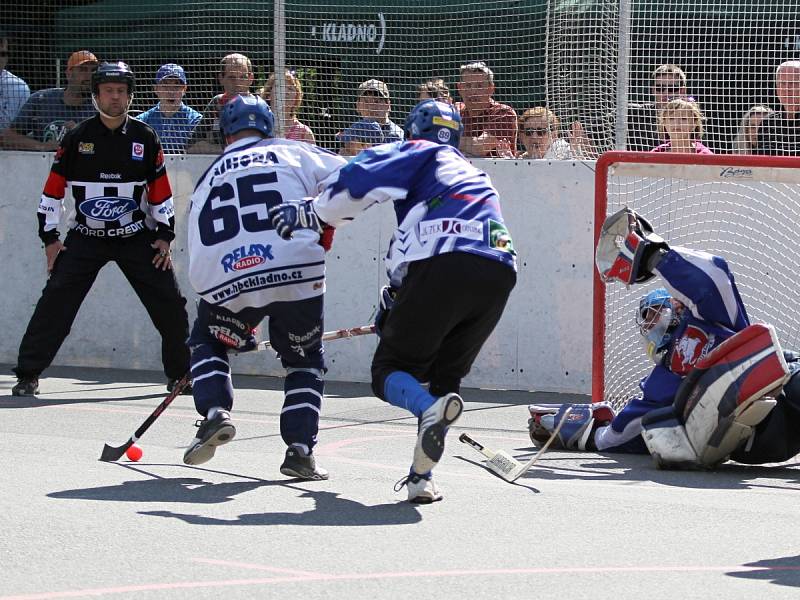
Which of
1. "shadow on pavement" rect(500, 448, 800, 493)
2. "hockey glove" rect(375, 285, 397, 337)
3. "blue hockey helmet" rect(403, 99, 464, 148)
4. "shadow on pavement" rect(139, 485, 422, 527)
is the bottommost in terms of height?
"shadow on pavement" rect(500, 448, 800, 493)

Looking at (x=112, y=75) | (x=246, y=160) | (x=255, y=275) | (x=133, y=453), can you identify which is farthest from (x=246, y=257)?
(x=112, y=75)

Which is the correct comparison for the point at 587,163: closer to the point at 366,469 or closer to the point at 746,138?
the point at 746,138

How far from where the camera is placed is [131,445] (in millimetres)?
6996

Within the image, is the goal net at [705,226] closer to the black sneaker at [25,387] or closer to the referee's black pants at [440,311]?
the referee's black pants at [440,311]

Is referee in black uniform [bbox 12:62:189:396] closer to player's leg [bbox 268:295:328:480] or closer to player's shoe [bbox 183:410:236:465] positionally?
player's leg [bbox 268:295:328:480]

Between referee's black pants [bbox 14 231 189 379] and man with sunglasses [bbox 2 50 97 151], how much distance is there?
1.61 meters

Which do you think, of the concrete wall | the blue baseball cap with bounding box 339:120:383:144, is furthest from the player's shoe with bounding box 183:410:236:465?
the blue baseball cap with bounding box 339:120:383:144

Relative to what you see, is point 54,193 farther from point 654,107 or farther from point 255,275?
point 654,107

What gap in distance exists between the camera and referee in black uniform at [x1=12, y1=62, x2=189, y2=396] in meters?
9.41

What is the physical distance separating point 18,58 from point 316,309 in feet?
18.2

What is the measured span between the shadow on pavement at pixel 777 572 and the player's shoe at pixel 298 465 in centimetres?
224

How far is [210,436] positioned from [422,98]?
14.4 feet

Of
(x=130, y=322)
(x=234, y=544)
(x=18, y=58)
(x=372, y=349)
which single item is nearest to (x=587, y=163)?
(x=372, y=349)

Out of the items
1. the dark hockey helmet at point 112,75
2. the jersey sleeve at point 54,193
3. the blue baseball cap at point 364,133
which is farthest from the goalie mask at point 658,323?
the jersey sleeve at point 54,193
